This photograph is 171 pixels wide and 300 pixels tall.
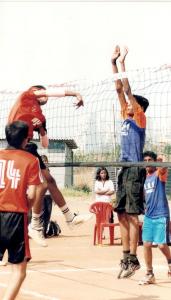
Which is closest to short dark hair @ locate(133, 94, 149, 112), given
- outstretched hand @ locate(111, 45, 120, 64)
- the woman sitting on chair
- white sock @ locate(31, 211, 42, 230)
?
outstretched hand @ locate(111, 45, 120, 64)

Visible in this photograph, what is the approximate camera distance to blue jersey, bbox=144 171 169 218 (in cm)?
1216

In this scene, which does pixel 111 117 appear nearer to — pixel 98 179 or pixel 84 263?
pixel 84 263

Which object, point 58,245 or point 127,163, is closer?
point 127,163

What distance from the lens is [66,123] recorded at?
1415 cm

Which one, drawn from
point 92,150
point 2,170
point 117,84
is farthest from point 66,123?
point 2,170

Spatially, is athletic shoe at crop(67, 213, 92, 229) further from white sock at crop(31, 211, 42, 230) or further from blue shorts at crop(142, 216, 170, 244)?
blue shorts at crop(142, 216, 170, 244)

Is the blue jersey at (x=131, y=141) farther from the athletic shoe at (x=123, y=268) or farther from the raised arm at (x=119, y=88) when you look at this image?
the athletic shoe at (x=123, y=268)

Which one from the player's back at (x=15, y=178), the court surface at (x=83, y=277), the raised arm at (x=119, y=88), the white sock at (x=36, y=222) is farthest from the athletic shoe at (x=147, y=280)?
the player's back at (x=15, y=178)

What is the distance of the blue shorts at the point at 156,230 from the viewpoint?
39.6 feet

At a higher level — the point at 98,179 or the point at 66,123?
the point at 66,123

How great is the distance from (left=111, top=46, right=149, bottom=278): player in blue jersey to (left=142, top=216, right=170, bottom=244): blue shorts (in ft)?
0.50

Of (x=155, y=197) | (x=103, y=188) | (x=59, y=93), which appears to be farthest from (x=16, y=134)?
(x=103, y=188)

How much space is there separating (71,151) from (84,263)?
1.98m

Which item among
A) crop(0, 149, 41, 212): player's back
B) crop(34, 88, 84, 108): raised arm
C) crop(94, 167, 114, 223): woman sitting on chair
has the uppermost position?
crop(34, 88, 84, 108): raised arm
